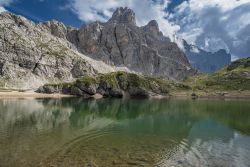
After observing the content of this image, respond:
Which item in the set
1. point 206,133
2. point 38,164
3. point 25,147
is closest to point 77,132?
point 25,147

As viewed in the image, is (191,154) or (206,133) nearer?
(191,154)

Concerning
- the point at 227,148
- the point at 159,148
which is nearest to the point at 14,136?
the point at 159,148

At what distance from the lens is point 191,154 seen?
38.7 m

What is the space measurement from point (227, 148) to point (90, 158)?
22828 millimetres

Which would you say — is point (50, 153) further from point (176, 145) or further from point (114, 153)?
point (176, 145)

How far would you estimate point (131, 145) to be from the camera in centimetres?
4297

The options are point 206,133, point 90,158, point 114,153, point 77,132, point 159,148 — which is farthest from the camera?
point 206,133

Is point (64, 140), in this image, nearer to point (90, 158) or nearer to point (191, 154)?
point (90, 158)

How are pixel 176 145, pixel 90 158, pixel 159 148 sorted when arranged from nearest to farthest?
pixel 90 158 < pixel 159 148 < pixel 176 145

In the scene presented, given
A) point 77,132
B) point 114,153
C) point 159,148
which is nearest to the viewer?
point 114,153

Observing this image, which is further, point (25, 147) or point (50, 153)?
point (25, 147)

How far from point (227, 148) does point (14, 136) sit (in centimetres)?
3583

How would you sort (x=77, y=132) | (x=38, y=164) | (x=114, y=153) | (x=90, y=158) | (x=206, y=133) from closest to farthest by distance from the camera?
1. (x=38, y=164)
2. (x=90, y=158)
3. (x=114, y=153)
4. (x=77, y=132)
5. (x=206, y=133)

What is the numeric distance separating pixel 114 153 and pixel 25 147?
1285 centimetres
